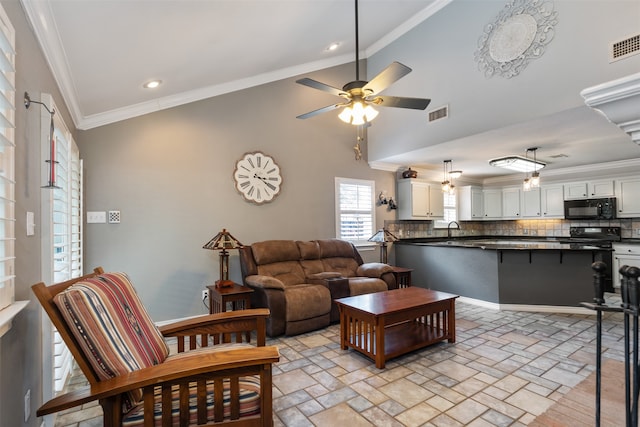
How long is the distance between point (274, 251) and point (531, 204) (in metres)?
5.94

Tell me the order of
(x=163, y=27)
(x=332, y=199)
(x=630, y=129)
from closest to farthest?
(x=630, y=129)
(x=163, y=27)
(x=332, y=199)

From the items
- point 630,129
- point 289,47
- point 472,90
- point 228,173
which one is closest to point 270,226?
point 228,173

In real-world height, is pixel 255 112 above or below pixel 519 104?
above

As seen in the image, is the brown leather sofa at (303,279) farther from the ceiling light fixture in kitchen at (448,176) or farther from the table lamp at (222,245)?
the ceiling light fixture in kitchen at (448,176)

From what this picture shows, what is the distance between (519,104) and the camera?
135 inches

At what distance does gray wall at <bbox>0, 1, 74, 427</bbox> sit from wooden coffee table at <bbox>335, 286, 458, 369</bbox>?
7.31 ft

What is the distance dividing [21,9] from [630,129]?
2.65 metres

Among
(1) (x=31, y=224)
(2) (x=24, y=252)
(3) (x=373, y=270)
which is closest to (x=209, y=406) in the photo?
(2) (x=24, y=252)

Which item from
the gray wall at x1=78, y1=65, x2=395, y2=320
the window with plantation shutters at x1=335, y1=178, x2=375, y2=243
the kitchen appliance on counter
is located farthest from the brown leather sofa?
the kitchen appliance on counter

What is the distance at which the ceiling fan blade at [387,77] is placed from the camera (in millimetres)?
2219

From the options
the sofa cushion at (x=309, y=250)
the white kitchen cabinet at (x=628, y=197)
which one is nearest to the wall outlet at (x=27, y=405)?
the sofa cushion at (x=309, y=250)

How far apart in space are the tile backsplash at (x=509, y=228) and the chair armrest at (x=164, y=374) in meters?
4.83

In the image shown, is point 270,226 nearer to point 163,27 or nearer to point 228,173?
point 228,173

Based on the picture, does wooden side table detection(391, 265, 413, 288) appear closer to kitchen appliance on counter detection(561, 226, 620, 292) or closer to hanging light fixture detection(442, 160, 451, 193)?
hanging light fixture detection(442, 160, 451, 193)
